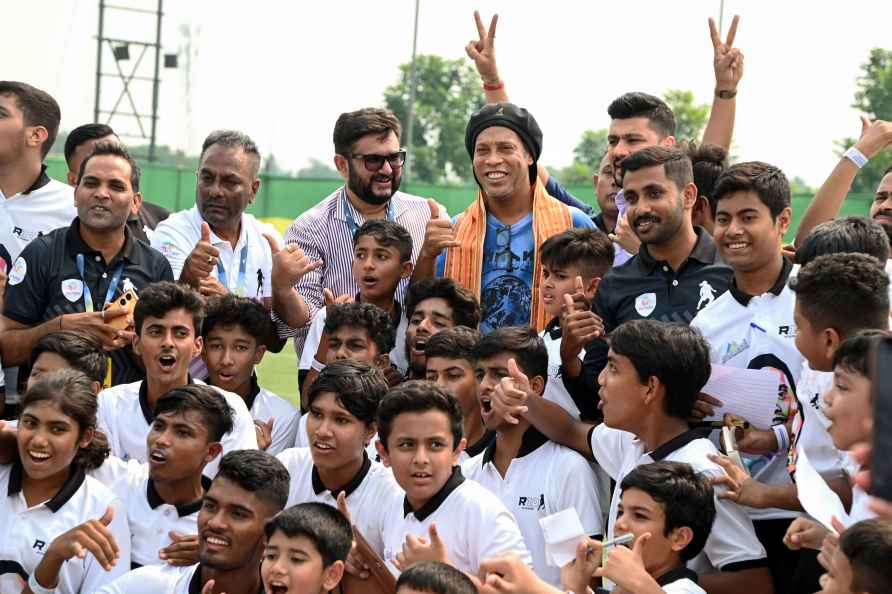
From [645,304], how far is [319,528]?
1.71m

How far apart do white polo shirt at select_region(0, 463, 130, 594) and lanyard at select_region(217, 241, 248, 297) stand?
1.65m

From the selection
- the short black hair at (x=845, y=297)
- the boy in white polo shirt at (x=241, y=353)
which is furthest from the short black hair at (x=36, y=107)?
the short black hair at (x=845, y=297)

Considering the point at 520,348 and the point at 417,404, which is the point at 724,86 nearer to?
the point at 520,348

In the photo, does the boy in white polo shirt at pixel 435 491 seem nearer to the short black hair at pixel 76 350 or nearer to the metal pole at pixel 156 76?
the short black hair at pixel 76 350

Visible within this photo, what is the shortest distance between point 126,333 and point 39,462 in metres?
0.87

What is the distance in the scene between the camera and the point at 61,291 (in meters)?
6.31

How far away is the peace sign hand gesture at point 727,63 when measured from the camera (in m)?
7.04

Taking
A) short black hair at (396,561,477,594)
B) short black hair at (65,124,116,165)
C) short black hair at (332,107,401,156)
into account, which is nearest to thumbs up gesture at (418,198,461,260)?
short black hair at (332,107,401,156)

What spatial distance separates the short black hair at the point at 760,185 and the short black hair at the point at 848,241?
191 millimetres

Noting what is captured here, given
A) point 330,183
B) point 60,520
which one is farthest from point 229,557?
point 330,183

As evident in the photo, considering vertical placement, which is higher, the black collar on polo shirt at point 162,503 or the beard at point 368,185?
the beard at point 368,185

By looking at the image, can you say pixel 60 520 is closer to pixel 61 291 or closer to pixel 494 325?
pixel 61 291

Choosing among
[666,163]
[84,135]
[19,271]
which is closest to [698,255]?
[666,163]

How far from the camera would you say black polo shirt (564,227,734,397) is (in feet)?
18.1
